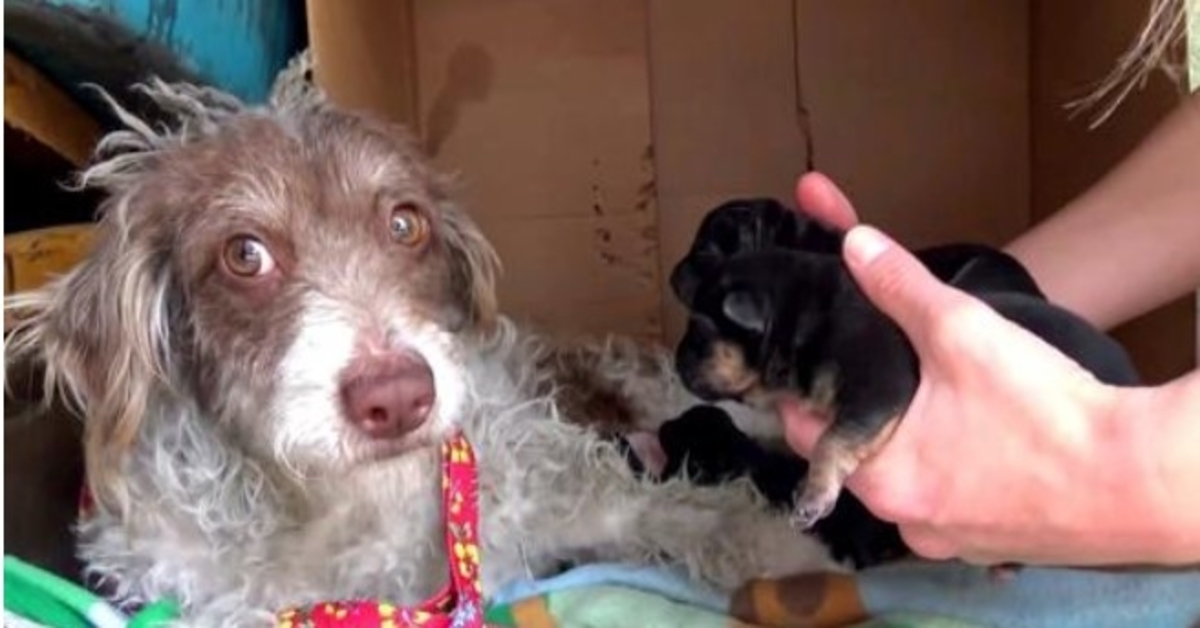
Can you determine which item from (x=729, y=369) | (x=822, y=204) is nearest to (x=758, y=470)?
(x=822, y=204)

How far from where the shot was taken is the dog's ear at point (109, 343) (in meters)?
1.44

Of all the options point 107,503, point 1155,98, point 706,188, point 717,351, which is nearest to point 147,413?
point 107,503

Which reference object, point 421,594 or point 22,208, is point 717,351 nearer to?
point 421,594

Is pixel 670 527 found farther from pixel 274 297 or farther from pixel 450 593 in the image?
pixel 274 297

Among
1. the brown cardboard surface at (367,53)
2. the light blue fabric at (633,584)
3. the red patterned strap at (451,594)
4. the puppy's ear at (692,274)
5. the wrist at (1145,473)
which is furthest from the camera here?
the brown cardboard surface at (367,53)

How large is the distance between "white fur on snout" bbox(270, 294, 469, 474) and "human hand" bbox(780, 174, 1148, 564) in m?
0.35

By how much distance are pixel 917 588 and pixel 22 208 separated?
1235mm

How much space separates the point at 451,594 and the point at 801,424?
0.37m

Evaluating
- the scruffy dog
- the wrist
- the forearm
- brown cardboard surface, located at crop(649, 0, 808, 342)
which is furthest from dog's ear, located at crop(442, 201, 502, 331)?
brown cardboard surface, located at crop(649, 0, 808, 342)

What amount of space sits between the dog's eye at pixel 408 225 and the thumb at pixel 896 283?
476mm

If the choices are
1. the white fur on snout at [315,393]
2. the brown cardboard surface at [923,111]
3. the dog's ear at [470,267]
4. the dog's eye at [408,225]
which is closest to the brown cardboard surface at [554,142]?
the brown cardboard surface at [923,111]

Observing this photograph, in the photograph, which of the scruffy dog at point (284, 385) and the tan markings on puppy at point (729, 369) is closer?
the tan markings on puppy at point (729, 369)

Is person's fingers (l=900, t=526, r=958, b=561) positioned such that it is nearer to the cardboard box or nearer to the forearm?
the forearm

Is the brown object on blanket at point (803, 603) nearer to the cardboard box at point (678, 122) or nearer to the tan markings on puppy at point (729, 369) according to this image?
the tan markings on puppy at point (729, 369)
